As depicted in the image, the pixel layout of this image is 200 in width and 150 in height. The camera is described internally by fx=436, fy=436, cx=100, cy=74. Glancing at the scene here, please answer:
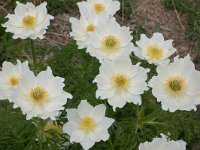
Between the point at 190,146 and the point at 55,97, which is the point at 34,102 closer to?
the point at 55,97

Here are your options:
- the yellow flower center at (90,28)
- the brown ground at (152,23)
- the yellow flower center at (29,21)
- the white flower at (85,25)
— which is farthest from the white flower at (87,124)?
the brown ground at (152,23)

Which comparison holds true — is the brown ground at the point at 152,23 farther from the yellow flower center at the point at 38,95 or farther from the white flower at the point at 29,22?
the yellow flower center at the point at 38,95

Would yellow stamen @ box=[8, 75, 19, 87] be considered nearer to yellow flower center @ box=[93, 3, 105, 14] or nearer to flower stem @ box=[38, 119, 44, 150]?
flower stem @ box=[38, 119, 44, 150]

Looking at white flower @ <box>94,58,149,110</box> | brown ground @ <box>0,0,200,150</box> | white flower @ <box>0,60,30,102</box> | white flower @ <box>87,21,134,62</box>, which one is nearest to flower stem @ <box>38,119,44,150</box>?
white flower @ <box>0,60,30,102</box>

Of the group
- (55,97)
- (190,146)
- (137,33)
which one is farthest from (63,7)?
(55,97)

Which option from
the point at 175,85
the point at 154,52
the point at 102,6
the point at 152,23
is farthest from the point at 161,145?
the point at 152,23

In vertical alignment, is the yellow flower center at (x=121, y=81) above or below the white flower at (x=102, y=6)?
below

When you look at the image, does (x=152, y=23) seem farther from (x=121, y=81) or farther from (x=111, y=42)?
(x=121, y=81)
